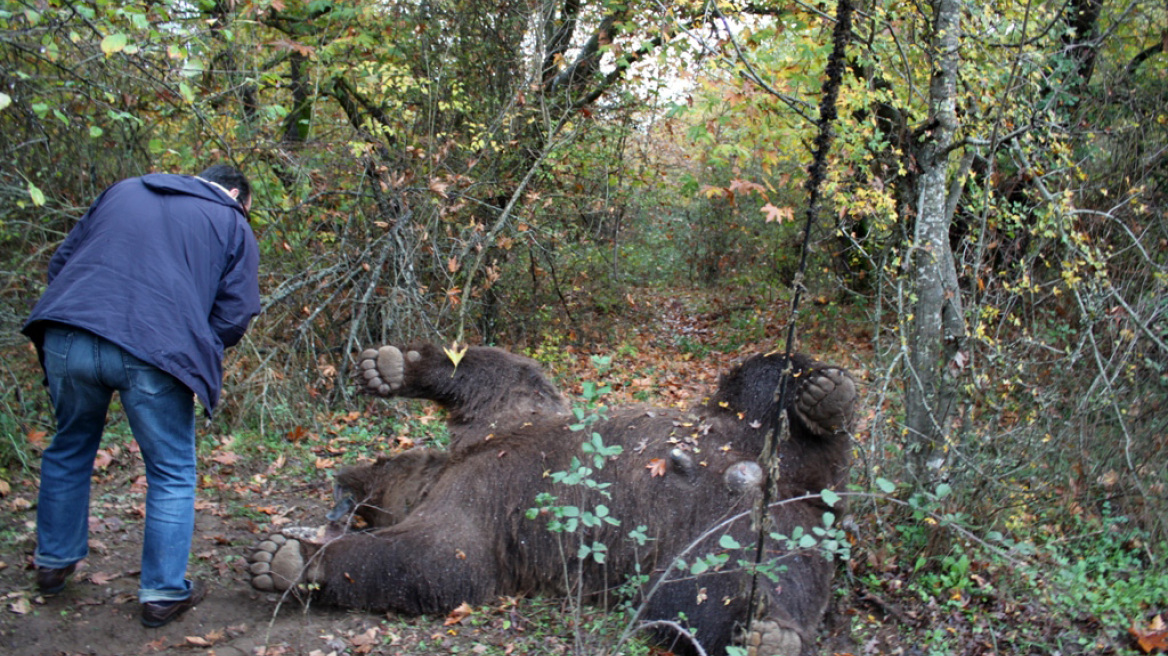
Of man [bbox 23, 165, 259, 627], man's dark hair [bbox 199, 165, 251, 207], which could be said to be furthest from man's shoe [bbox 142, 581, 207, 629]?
man's dark hair [bbox 199, 165, 251, 207]

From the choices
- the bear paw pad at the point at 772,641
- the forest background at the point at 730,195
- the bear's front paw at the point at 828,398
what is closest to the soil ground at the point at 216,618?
the bear paw pad at the point at 772,641

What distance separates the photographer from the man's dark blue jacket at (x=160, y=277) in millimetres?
3180

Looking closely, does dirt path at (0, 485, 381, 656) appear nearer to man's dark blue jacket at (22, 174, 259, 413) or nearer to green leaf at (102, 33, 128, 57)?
man's dark blue jacket at (22, 174, 259, 413)

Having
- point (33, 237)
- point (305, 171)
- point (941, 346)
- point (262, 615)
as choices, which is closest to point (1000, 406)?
point (941, 346)

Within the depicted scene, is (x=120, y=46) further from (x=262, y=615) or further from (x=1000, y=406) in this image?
(x=1000, y=406)

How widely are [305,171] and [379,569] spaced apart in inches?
164

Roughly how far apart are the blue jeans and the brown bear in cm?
41

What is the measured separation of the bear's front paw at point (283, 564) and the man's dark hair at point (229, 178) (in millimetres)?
1620

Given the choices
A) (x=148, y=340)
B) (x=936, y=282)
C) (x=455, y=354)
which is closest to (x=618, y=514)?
(x=455, y=354)

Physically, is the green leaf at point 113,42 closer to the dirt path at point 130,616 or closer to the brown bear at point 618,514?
the brown bear at point 618,514

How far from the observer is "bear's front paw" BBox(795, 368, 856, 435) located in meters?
3.74

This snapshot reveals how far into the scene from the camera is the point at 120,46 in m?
3.52

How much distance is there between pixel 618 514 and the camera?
13.0 feet

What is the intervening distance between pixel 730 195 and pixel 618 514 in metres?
5.06
